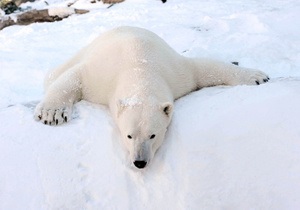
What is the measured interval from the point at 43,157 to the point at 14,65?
11.7 ft

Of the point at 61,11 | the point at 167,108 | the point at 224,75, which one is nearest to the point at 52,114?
the point at 167,108

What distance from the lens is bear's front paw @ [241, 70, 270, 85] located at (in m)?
4.44

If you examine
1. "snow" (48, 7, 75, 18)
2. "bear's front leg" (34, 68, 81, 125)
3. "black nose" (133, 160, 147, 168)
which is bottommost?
"snow" (48, 7, 75, 18)

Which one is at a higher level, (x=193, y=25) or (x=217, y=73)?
(x=217, y=73)

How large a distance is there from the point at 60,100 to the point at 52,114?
28 centimetres

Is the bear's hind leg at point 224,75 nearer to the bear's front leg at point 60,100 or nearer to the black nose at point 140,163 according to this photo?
the bear's front leg at point 60,100

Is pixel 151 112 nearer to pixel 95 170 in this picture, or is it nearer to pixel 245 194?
pixel 95 170

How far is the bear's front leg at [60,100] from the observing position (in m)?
3.76

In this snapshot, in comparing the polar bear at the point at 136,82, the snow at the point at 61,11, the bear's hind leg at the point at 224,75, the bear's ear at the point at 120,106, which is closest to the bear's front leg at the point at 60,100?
the polar bear at the point at 136,82

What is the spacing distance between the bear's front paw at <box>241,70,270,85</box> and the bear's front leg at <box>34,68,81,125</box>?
167cm

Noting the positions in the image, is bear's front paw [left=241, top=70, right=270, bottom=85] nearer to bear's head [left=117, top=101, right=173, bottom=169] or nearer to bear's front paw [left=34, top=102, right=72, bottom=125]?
bear's head [left=117, top=101, right=173, bottom=169]

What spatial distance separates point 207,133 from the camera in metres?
3.39

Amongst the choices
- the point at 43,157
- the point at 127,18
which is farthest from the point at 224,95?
the point at 127,18

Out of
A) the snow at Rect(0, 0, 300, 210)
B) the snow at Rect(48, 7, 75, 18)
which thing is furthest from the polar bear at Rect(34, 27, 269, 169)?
the snow at Rect(48, 7, 75, 18)
